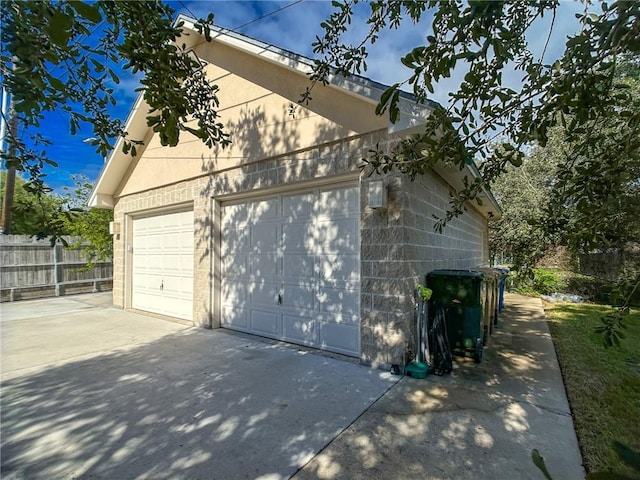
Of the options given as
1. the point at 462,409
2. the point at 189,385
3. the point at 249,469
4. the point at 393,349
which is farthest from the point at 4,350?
the point at 462,409

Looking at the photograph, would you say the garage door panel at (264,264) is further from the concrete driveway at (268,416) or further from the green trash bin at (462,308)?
the green trash bin at (462,308)

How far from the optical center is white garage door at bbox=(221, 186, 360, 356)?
16.7ft

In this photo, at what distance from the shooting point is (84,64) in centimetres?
214

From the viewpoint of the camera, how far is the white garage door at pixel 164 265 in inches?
301

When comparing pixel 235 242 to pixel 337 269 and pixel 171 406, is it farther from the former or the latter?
pixel 171 406

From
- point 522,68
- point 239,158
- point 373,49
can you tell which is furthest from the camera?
point 239,158

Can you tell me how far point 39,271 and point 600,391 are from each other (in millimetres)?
15615

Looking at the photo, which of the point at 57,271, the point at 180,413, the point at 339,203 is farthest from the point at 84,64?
the point at 57,271

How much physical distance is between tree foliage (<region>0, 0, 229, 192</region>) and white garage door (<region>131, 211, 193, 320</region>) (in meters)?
5.37

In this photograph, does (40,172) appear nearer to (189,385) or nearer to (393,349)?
(189,385)

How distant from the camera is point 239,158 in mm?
6332

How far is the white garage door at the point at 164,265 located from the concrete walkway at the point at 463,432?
5.64m

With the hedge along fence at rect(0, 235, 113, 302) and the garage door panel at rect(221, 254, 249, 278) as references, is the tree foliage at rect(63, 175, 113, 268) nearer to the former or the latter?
the hedge along fence at rect(0, 235, 113, 302)

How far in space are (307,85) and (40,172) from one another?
4003mm
